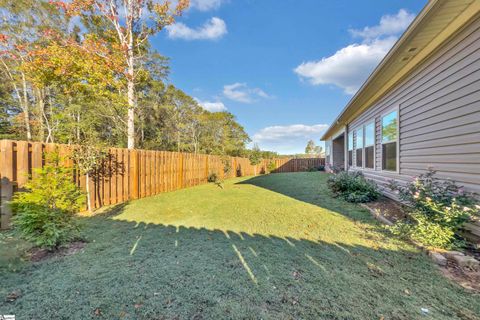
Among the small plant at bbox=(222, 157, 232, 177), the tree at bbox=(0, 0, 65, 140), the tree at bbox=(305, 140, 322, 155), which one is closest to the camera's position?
the tree at bbox=(0, 0, 65, 140)

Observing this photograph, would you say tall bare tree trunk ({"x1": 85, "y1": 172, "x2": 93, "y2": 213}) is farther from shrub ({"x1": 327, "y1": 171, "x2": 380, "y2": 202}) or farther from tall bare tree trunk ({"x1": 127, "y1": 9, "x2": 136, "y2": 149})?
shrub ({"x1": 327, "y1": 171, "x2": 380, "y2": 202})

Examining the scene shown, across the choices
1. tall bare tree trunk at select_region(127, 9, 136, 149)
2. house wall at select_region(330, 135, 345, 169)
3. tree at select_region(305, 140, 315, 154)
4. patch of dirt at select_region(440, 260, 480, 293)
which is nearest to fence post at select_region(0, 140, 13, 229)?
tall bare tree trunk at select_region(127, 9, 136, 149)

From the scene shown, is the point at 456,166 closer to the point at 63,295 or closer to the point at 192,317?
the point at 192,317

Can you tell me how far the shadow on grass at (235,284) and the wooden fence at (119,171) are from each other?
1798 millimetres

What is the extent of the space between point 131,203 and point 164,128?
51.7 ft

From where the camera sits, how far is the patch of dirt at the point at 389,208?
3.83 m

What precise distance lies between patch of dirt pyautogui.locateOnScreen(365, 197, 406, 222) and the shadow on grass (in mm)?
1567

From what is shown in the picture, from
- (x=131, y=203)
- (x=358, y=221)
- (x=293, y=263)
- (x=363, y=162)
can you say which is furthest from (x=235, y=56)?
(x=293, y=263)

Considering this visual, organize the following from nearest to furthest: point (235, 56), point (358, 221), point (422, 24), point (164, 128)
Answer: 1. point (422, 24)
2. point (358, 221)
3. point (235, 56)
4. point (164, 128)

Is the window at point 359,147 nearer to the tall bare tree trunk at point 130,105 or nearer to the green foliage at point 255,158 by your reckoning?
the tall bare tree trunk at point 130,105

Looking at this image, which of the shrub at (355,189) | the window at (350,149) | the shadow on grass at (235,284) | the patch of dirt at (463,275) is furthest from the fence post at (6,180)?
the window at (350,149)

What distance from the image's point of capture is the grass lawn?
1.58m

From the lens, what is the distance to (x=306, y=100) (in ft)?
49.4

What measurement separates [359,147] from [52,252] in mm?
9163
